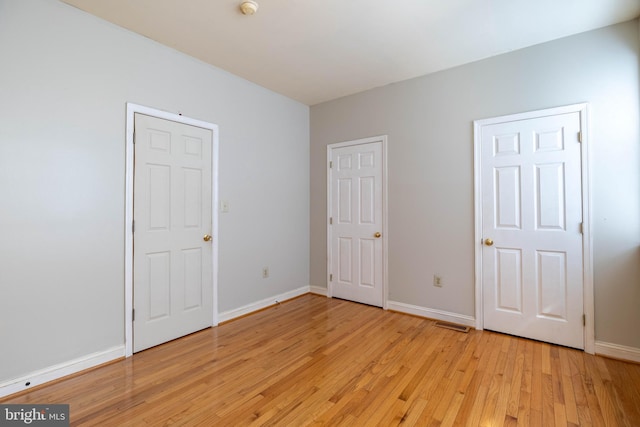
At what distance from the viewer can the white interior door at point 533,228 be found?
8.63 ft

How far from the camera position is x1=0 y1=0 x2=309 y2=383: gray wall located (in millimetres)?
2020

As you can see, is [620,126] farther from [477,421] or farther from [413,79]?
[477,421]

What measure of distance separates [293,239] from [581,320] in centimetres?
316

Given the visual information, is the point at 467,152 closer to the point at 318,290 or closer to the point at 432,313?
the point at 432,313

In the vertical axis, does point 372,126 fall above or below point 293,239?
above

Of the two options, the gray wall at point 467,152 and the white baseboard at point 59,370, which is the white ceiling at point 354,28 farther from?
the white baseboard at point 59,370

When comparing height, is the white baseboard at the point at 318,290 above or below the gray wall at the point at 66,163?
below

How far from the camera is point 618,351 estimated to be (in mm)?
2451

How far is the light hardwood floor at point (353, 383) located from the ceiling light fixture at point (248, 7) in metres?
2.76

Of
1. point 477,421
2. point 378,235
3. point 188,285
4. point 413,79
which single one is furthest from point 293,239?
point 477,421

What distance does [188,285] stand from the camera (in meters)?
3.00

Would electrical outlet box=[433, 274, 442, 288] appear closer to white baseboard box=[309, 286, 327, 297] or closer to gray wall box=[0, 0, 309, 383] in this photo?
white baseboard box=[309, 286, 327, 297]

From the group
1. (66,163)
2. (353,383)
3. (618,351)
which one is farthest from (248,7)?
(618,351)

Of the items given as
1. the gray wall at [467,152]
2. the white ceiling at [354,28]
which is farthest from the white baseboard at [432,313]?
the white ceiling at [354,28]
